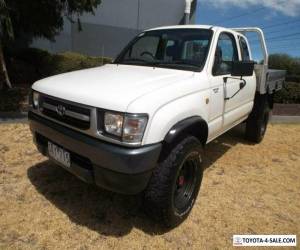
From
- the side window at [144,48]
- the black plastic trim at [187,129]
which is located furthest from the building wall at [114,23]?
the black plastic trim at [187,129]

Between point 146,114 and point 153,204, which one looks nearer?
point 146,114

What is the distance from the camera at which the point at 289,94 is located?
10.4 metres

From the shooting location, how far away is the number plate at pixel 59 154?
2.84 m

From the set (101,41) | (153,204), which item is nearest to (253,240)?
(153,204)

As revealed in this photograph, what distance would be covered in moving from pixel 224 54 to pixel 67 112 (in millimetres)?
2315

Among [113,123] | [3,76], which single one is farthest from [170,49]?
[3,76]

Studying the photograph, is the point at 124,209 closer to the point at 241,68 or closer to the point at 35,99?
the point at 35,99

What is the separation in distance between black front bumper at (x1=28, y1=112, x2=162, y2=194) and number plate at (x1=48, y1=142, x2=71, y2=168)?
0.17 feet

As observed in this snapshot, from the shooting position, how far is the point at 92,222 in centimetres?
305

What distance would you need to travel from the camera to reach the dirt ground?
9.29 feet

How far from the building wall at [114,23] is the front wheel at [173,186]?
47.9ft

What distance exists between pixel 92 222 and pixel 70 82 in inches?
55.9

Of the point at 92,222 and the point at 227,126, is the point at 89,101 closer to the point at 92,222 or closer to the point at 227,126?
the point at 92,222

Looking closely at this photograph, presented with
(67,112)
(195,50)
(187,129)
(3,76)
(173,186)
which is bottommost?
(3,76)
